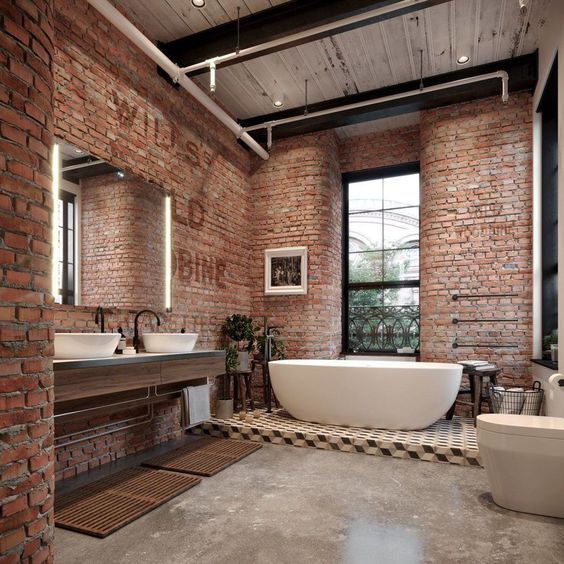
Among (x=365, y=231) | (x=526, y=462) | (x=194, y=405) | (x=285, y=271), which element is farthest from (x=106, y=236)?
(x=365, y=231)

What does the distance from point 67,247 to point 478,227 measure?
4.12m

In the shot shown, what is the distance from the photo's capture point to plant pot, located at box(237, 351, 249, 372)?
15.7 feet

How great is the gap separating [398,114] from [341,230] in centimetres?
165

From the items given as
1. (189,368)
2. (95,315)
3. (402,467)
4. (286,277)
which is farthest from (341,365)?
(95,315)

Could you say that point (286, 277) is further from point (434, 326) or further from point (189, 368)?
point (189, 368)

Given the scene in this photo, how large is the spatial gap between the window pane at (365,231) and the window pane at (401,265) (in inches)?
9.1

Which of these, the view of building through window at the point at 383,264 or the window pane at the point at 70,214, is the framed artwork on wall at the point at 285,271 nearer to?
the view of building through window at the point at 383,264

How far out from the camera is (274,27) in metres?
3.78

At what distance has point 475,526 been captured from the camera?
93.8 inches

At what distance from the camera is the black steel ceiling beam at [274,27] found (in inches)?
138

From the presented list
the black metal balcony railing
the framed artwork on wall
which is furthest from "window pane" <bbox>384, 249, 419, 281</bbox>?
the framed artwork on wall

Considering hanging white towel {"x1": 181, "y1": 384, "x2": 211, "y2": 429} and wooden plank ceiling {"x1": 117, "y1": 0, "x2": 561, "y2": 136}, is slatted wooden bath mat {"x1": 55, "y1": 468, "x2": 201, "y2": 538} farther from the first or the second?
wooden plank ceiling {"x1": 117, "y1": 0, "x2": 561, "y2": 136}

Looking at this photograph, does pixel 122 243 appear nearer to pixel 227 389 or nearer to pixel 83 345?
pixel 83 345

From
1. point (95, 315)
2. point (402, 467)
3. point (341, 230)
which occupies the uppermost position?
point (341, 230)
